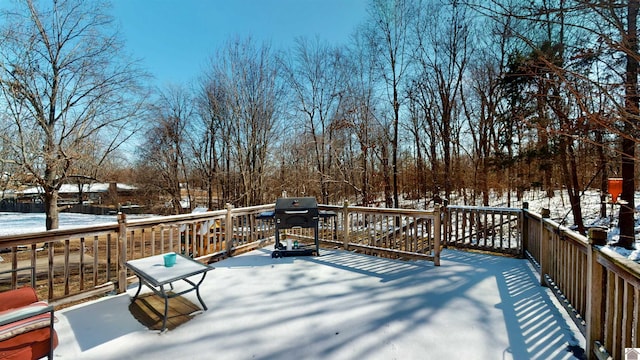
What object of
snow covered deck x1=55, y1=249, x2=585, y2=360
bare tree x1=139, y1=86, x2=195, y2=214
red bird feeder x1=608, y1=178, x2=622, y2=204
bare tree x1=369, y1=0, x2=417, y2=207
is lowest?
snow covered deck x1=55, y1=249, x2=585, y2=360

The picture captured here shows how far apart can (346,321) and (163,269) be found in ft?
6.30

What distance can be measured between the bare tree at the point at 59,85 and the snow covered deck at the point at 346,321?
31.9 ft

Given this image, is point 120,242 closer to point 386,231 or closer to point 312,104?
point 386,231

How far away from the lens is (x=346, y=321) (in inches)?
106

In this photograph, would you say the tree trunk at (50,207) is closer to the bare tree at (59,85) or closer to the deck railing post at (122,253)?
the bare tree at (59,85)

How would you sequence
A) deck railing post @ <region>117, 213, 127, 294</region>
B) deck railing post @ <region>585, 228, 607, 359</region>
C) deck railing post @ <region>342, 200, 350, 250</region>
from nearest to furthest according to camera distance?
deck railing post @ <region>585, 228, 607, 359</region>
deck railing post @ <region>117, 213, 127, 294</region>
deck railing post @ <region>342, 200, 350, 250</region>

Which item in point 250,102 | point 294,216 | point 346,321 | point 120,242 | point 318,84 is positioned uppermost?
point 318,84

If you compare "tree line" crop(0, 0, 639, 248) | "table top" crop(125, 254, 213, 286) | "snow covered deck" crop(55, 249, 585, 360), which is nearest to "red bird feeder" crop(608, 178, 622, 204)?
"snow covered deck" crop(55, 249, 585, 360)

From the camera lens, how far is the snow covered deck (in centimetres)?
226

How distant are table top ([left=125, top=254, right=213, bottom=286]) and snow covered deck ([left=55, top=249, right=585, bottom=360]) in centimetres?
44

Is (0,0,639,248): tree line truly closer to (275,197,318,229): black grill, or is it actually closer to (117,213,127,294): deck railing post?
(275,197,318,229): black grill

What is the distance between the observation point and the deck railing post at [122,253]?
11.0 ft

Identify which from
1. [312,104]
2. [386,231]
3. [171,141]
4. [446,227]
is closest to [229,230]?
[386,231]

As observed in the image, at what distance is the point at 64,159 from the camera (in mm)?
9484
